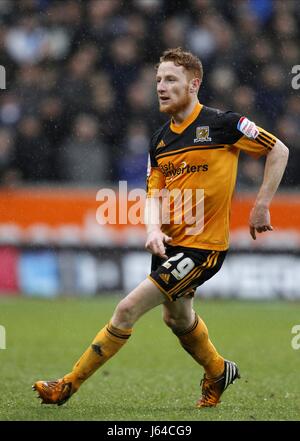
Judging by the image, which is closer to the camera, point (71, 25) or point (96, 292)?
point (96, 292)

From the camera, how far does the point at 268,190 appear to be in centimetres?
608

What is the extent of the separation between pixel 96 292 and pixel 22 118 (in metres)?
2.92

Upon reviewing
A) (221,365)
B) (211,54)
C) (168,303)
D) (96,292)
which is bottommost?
(96,292)

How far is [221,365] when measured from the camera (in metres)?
6.55

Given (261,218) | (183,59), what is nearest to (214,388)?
(261,218)

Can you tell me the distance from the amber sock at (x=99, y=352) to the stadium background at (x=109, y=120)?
7.87 meters

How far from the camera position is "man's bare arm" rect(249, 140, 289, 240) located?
19.8 feet

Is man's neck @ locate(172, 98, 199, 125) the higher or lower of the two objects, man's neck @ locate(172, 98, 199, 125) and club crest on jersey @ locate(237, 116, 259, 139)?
the higher

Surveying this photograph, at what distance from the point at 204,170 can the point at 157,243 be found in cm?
63

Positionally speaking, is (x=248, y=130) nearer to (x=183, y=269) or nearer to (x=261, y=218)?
(x=261, y=218)

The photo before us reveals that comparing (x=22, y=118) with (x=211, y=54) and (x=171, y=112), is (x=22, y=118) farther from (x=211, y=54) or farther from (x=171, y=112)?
(x=171, y=112)

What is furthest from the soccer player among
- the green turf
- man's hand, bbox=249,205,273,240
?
the green turf

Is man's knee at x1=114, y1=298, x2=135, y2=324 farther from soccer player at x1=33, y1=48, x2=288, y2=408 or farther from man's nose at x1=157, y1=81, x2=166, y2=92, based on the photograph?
man's nose at x1=157, y1=81, x2=166, y2=92
